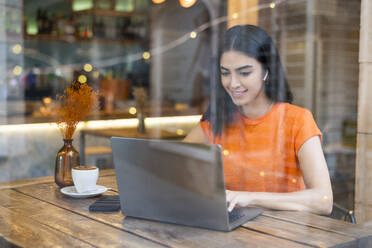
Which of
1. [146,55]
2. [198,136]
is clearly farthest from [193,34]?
[198,136]

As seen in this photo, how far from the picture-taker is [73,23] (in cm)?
577

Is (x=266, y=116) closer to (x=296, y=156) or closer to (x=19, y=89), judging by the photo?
(x=296, y=156)

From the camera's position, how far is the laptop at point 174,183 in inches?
46.2

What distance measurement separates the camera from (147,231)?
1.23m

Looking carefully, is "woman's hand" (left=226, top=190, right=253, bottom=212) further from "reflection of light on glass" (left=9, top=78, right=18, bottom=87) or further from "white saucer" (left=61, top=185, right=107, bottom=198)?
"reflection of light on glass" (left=9, top=78, right=18, bottom=87)

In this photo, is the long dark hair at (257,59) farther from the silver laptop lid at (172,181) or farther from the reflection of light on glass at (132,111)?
the reflection of light on glass at (132,111)

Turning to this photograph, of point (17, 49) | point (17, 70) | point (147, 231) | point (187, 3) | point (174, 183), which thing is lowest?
point (147, 231)

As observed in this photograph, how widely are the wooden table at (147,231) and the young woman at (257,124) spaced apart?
0.46m

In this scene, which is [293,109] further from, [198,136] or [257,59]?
[198,136]

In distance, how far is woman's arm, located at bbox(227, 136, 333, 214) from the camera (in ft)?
4.70

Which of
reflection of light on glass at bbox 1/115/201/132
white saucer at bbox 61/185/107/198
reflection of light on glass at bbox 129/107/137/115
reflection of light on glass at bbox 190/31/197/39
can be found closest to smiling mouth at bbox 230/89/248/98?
white saucer at bbox 61/185/107/198

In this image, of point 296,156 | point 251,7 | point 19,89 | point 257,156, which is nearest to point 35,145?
point 19,89

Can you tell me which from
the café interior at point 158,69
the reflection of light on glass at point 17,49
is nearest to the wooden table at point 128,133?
the café interior at point 158,69

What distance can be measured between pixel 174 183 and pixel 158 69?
5.29 meters
